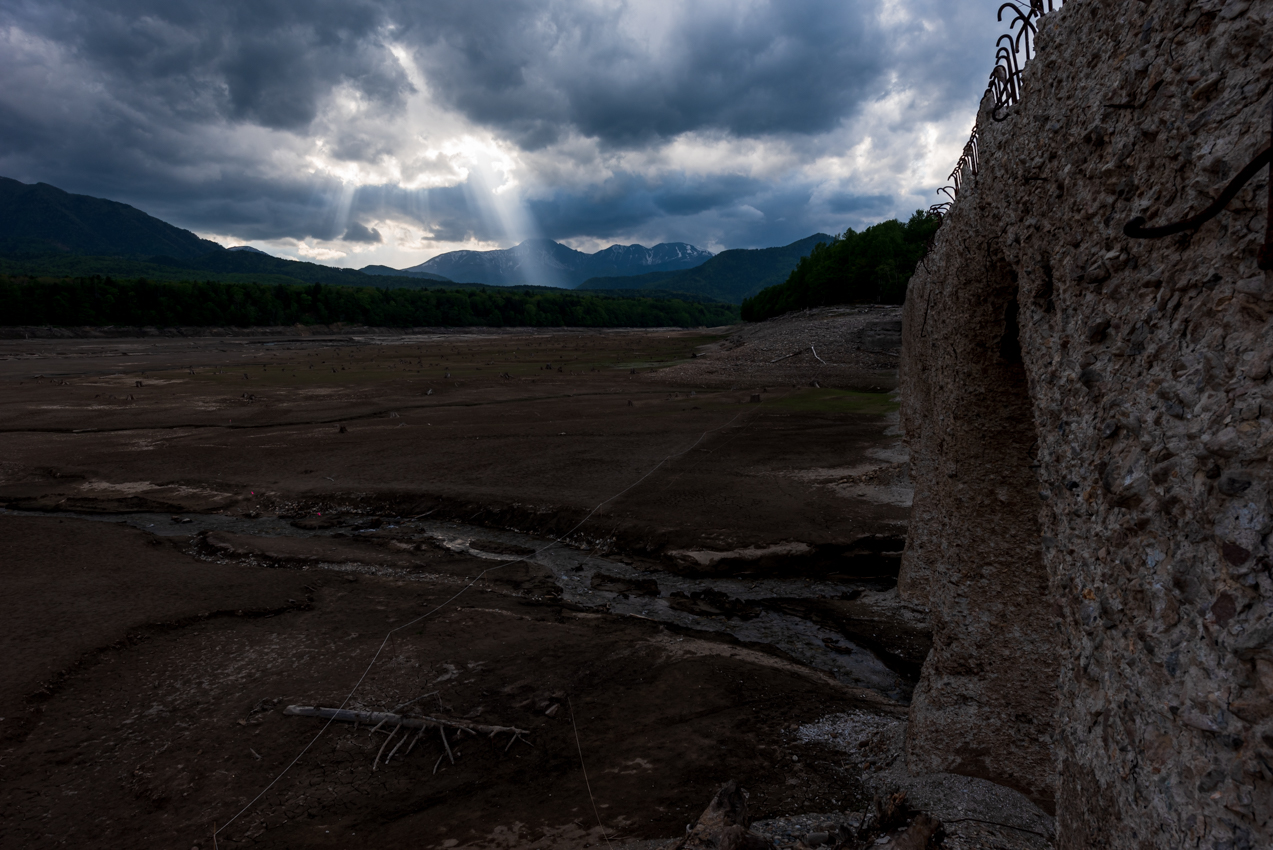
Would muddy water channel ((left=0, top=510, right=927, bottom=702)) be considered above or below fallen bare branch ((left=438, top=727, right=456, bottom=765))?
below

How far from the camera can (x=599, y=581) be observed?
11477 millimetres

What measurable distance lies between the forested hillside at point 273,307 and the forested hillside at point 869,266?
72.4m

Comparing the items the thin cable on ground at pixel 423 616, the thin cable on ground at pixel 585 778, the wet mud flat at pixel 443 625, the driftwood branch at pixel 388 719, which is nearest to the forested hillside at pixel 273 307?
the wet mud flat at pixel 443 625

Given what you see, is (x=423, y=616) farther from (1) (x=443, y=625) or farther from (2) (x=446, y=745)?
(2) (x=446, y=745)

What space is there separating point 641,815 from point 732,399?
24088mm

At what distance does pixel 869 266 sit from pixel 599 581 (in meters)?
56.1

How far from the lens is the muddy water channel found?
9.22 m

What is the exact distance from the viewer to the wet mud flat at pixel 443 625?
5.96 metres

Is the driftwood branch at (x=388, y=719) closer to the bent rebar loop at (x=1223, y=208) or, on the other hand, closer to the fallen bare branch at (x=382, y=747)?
the fallen bare branch at (x=382, y=747)

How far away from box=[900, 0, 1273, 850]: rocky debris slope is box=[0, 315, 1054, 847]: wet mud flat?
385 cm

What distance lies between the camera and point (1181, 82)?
2.34m

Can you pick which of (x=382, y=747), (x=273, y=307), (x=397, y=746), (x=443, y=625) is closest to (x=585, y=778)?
(x=397, y=746)

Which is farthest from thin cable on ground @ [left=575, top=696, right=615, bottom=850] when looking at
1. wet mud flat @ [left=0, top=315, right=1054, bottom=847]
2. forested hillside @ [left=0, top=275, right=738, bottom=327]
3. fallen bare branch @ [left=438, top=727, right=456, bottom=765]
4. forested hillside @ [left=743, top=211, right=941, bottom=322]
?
→ forested hillside @ [left=0, top=275, right=738, bottom=327]

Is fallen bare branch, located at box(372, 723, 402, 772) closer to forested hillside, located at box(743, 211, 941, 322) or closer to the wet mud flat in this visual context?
the wet mud flat
